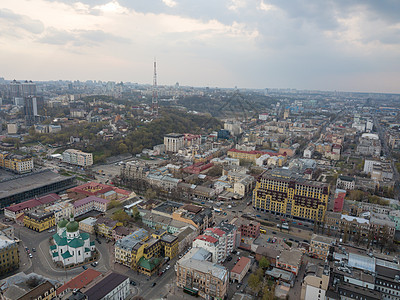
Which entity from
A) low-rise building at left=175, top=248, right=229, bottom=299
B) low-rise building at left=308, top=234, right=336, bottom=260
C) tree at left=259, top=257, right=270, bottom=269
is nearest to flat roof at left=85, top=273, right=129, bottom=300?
low-rise building at left=175, top=248, right=229, bottom=299

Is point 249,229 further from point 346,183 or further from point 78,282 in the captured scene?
point 346,183

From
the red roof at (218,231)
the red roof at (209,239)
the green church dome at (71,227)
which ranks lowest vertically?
the red roof at (209,239)

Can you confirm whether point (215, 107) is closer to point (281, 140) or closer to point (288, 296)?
point (281, 140)

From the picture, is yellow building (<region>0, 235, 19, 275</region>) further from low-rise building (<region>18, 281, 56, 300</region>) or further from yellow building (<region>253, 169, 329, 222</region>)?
yellow building (<region>253, 169, 329, 222</region>)

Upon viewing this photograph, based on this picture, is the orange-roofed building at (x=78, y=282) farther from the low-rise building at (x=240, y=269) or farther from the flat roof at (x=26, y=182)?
the flat roof at (x=26, y=182)

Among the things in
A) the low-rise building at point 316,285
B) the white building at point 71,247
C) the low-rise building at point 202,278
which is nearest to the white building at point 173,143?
the white building at point 71,247

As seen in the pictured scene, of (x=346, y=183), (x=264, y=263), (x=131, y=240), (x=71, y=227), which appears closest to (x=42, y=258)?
(x=71, y=227)
